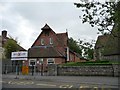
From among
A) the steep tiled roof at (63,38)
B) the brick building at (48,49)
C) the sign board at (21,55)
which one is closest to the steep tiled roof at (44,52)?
the brick building at (48,49)

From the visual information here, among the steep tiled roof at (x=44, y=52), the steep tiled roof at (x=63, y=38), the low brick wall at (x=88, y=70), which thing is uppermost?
the steep tiled roof at (x=63, y=38)

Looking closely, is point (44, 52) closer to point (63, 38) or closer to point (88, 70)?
point (63, 38)

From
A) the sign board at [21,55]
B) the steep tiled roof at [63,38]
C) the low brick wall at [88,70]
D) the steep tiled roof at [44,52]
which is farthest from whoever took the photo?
the steep tiled roof at [63,38]

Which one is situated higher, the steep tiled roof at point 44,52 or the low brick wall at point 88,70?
the steep tiled roof at point 44,52

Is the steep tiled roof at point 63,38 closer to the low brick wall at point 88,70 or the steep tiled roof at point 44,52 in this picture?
the steep tiled roof at point 44,52

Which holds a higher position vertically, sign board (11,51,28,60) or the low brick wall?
sign board (11,51,28,60)

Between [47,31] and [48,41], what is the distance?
233 centimetres

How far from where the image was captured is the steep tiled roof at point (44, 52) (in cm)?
4756

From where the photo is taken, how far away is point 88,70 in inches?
1225

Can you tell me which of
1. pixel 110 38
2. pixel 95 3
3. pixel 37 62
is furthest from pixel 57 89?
pixel 37 62

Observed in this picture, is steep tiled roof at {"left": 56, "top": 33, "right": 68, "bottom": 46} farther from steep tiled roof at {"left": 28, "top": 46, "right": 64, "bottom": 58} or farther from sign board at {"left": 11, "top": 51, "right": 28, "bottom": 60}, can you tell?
sign board at {"left": 11, "top": 51, "right": 28, "bottom": 60}

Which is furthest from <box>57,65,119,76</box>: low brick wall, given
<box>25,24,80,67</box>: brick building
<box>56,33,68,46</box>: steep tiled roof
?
<box>56,33,68,46</box>: steep tiled roof

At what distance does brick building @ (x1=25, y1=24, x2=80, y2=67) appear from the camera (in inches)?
1873

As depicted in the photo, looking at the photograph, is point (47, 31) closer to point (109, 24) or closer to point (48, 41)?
point (48, 41)
